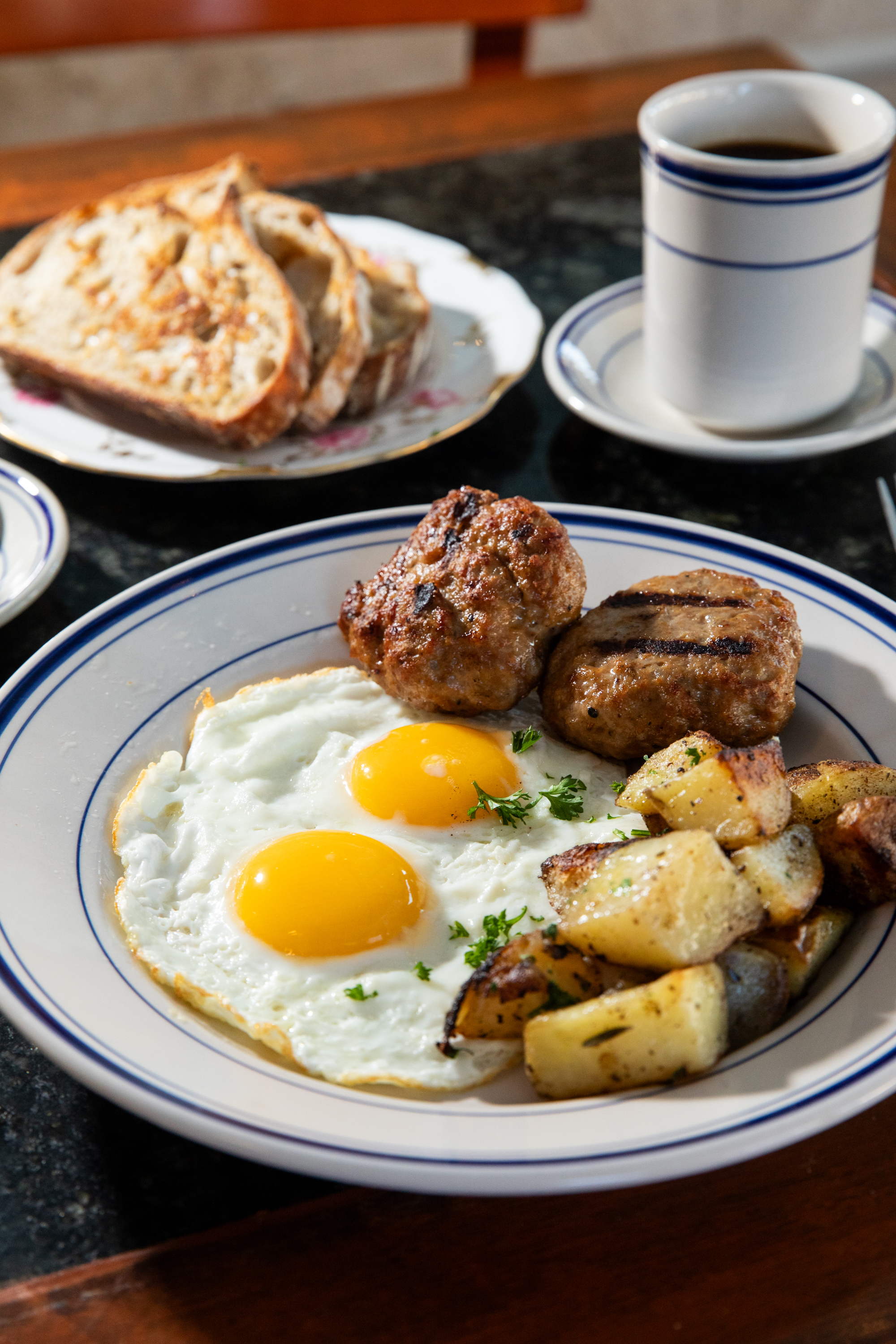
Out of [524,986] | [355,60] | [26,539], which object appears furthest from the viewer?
[355,60]

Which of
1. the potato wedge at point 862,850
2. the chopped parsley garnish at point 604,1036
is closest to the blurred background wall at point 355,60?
the potato wedge at point 862,850

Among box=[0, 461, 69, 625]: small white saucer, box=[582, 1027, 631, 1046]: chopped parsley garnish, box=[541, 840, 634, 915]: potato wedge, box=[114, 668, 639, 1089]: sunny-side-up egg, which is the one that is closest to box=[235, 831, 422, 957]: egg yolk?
box=[114, 668, 639, 1089]: sunny-side-up egg

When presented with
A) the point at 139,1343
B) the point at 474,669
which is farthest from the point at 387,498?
the point at 139,1343

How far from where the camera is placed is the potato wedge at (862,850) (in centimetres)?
167

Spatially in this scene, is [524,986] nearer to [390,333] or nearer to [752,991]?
[752,991]

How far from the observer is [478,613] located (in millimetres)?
2141

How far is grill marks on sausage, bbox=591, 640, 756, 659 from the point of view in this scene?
2.03 m

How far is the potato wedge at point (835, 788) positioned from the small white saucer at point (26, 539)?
151cm

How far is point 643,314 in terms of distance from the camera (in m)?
3.22

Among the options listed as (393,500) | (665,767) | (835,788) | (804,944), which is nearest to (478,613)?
(665,767)

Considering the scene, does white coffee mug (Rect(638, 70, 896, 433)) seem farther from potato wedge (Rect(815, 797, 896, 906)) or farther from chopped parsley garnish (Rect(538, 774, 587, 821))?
potato wedge (Rect(815, 797, 896, 906))

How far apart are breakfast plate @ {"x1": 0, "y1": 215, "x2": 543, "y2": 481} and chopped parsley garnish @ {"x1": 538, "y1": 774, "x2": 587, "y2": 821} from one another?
3.70 feet

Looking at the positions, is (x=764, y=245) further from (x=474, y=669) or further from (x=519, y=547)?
(x=474, y=669)

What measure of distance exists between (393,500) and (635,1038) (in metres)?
1.77
